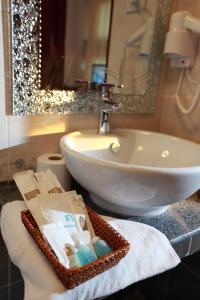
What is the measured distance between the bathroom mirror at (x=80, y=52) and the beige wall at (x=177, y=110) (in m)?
0.07

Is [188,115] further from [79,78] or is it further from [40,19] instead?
[40,19]

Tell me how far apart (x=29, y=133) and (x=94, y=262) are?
1.68 ft

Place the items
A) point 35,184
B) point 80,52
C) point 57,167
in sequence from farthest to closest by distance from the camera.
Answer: point 80,52 < point 57,167 < point 35,184

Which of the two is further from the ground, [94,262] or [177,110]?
[177,110]

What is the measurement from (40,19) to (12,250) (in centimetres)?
66

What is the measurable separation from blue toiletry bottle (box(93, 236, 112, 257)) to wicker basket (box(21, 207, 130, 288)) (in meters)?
0.02

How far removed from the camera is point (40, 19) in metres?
0.76

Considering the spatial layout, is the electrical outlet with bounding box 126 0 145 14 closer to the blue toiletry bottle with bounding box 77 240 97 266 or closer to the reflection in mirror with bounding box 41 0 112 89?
the reflection in mirror with bounding box 41 0 112 89

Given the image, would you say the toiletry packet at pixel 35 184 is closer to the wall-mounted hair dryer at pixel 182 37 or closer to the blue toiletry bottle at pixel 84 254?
the blue toiletry bottle at pixel 84 254

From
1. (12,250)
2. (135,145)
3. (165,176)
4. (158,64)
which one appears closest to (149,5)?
(158,64)

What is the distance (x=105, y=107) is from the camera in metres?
0.93

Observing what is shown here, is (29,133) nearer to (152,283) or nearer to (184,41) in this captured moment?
(184,41)

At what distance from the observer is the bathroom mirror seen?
751mm

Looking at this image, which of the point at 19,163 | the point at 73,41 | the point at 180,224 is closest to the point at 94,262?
the point at 180,224
